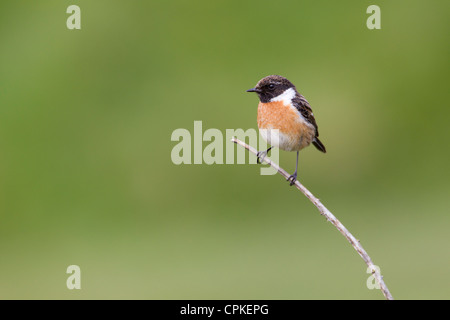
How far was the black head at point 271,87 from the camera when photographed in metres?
4.12

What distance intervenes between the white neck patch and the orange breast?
1.2 inches

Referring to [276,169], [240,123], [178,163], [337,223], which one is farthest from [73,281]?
[337,223]

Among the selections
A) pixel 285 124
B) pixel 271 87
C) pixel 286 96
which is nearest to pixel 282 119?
pixel 285 124

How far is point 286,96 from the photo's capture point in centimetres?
439

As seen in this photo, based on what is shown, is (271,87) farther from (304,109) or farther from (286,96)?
(304,109)

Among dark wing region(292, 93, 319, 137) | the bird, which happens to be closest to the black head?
the bird

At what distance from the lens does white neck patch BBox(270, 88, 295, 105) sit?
14.0 feet

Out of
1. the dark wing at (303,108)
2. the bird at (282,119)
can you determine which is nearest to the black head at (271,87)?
the bird at (282,119)

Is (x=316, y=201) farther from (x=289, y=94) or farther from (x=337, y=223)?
(x=289, y=94)

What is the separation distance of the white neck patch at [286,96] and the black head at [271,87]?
42 millimetres

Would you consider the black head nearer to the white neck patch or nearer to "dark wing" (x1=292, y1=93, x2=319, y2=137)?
the white neck patch

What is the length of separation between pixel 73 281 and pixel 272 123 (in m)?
4.49

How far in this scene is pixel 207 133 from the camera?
8383 mm

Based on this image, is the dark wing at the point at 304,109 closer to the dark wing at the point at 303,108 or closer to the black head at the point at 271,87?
the dark wing at the point at 303,108
